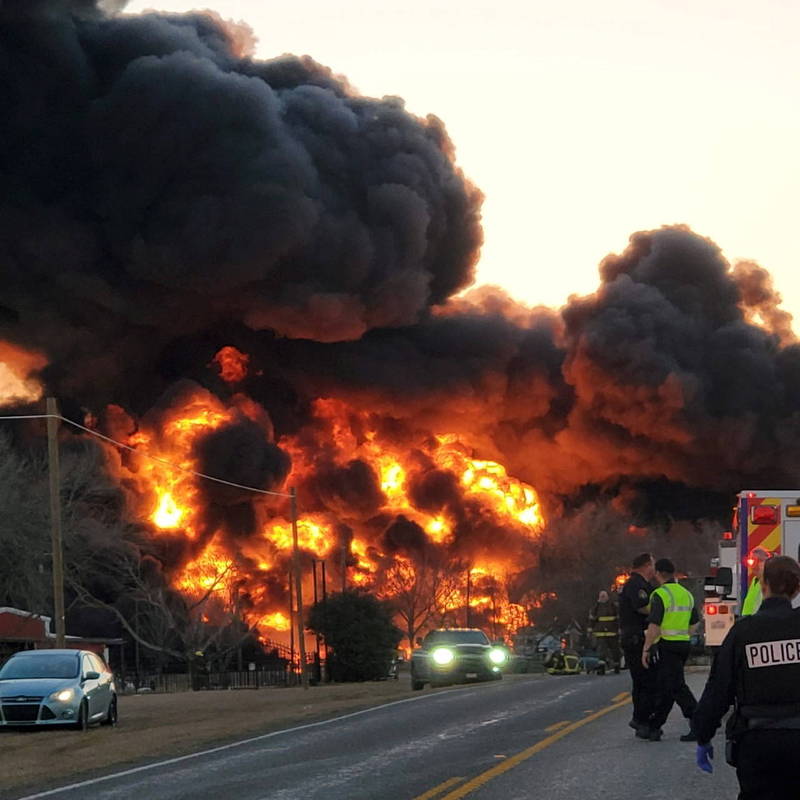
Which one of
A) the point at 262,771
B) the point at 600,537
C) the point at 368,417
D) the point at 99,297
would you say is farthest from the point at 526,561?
the point at 262,771

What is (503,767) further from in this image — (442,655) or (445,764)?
(442,655)

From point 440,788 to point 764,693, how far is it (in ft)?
19.9

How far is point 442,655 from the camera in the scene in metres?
35.4

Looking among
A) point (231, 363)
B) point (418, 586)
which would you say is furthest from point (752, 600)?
point (418, 586)

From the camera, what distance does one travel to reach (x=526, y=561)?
77.1 metres

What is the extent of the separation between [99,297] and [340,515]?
15496mm

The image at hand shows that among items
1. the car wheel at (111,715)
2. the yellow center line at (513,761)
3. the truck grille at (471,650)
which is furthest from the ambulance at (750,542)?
the truck grille at (471,650)

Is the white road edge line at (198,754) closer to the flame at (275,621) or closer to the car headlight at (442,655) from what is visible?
the car headlight at (442,655)

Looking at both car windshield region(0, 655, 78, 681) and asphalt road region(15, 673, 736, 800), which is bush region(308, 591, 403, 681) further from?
asphalt road region(15, 673, 736, 800)

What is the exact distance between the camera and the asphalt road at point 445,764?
476 inches

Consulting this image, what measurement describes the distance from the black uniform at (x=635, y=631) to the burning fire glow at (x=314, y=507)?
4649 centimetres

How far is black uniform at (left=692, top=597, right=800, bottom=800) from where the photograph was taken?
21.1ft

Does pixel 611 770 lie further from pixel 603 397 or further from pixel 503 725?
pixel 603 397

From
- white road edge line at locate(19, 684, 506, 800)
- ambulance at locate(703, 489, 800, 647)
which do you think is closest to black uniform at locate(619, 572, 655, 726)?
ambulance at locate(703, 489, 800, 647)
